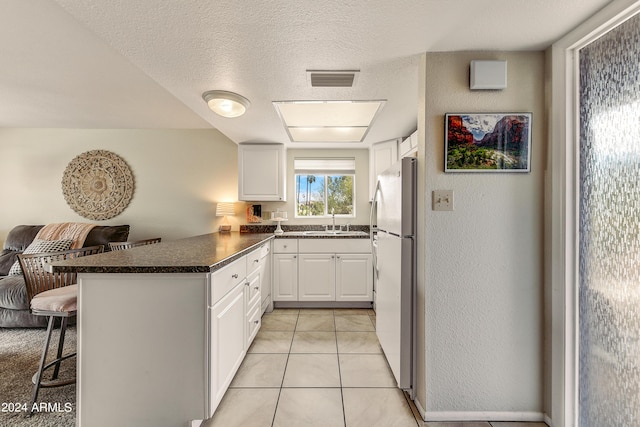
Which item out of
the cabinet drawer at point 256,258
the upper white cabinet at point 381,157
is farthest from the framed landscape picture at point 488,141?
the upper white cabinet at point 381,157

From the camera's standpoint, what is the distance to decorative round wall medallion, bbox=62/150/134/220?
3.63 meters

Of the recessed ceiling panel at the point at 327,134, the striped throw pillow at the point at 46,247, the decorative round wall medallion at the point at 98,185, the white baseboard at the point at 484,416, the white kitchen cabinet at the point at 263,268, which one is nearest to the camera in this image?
the white baseboard at the point at 484,416

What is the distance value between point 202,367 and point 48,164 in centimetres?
419

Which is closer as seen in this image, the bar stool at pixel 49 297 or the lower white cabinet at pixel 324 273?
the bar stool at pixel 49 297

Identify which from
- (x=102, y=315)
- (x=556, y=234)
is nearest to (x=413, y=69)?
(x=556, y=234)

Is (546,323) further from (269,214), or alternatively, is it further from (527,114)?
(269,214)

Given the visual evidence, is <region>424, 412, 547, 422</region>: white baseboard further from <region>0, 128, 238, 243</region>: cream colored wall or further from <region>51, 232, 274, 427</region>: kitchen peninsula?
<region>0, 128, 238, 243</region>: cream colored wall

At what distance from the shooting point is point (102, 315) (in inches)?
51.2

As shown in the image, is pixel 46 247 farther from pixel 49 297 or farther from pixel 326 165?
pixel 326 165

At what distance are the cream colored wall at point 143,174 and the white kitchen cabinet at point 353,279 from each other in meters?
1.77

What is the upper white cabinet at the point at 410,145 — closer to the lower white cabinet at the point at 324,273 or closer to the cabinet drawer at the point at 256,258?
the lower white cabinet at the point at 324,273

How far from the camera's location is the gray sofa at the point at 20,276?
2467 mm

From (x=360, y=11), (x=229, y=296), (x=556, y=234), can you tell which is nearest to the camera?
(x=360, y=11)

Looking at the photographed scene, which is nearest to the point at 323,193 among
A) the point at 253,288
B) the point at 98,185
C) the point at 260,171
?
the point at 260,171
